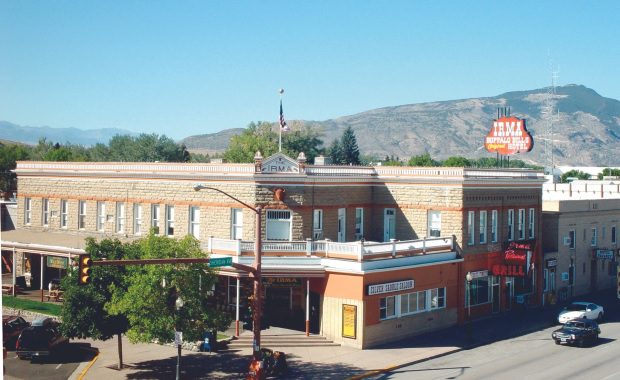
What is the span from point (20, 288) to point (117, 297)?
24162 mm

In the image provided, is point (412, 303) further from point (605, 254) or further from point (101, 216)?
point (605, 254)

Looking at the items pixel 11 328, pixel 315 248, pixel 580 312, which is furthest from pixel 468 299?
pixel 11 328

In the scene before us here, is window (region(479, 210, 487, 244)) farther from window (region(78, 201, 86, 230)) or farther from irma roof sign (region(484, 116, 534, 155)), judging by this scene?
window (region(78, 201, 86, 230))

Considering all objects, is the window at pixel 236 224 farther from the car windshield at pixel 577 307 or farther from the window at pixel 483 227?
the car windshield at pixel 577 307

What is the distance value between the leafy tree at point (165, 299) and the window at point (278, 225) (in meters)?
11.5

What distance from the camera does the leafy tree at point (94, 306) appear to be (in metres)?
31.5

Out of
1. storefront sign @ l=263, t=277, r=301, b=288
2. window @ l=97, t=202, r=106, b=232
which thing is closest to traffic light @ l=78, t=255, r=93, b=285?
storefront sign @ l=263, t=277, r=301, b=288

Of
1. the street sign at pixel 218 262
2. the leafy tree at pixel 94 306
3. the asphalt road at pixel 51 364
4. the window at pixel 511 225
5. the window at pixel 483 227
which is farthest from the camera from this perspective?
the window at pixel 511 225

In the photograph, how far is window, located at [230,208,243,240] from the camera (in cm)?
4369

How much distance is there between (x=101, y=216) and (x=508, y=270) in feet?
89.6

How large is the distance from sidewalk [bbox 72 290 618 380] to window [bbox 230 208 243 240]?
21.1 ft

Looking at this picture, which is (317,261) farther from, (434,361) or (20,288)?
(20,288)

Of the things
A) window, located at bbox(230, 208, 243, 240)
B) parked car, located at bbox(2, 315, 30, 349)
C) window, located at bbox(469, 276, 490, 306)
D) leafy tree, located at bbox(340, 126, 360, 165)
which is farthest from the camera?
leafy tree, located at bbox(340, 126, 360, 165)

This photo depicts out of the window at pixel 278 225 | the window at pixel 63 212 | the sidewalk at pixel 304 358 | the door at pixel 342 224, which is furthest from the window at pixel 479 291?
the window at pixel 63 212
